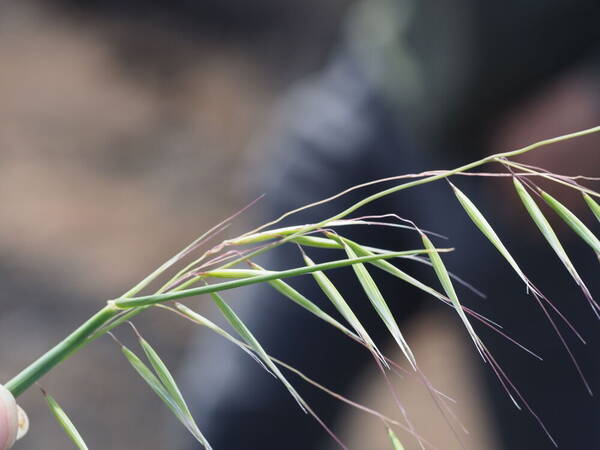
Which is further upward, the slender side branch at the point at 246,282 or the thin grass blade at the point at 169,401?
the slender side branch at the point at 246,282

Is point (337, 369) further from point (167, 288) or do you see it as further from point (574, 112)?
point (167, 288)

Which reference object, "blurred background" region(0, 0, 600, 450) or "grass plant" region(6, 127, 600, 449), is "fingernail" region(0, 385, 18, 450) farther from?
"blurred background" region(0, 0, 600, 450)

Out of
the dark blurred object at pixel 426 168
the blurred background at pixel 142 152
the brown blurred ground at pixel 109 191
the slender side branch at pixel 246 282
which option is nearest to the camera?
the slender side branch at pixel 246 282


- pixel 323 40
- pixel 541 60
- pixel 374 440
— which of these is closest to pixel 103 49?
pixel 323 40

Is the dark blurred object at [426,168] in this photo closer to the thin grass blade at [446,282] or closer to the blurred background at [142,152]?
the blurred background at [142,152]

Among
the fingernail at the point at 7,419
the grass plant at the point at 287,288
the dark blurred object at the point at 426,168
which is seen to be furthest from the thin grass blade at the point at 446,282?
the dark blurred object at the point at 426,168

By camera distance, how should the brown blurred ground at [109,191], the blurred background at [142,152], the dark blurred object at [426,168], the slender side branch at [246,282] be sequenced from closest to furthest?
the slender side branch at [246,282] < the dark blurred object at [426,168] < the blurred background at [142,152] < the brown blurred ground at [109,191]

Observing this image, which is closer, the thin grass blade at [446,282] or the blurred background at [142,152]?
the thin grass blade at [446,282]
